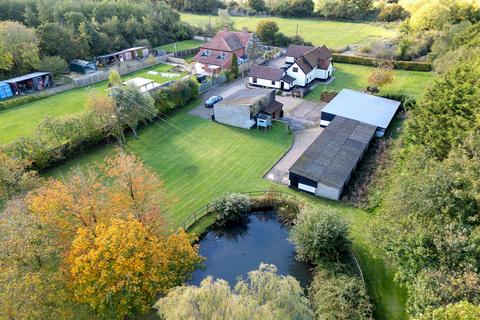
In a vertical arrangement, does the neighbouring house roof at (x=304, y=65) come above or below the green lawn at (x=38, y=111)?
above

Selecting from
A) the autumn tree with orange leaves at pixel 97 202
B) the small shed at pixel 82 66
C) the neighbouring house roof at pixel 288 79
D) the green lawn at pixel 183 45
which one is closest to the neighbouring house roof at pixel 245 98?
the neighbouring house roof at pixel 288 79

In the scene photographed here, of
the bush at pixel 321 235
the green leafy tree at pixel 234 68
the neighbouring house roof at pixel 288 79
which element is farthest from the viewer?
the green leafy tree at pixel 234 68

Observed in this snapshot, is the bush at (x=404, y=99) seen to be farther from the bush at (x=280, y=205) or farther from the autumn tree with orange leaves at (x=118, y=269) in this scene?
the autumn tree with orange leaves at (x=118, y=269)

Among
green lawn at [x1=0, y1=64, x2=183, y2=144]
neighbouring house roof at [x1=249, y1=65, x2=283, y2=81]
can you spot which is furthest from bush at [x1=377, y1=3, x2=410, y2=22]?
green lawn at [x1=0, y1=64, x2=183, y2=144]

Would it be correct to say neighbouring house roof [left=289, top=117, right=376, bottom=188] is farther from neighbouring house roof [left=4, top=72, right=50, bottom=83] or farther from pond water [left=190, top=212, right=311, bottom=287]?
neighbouring house roof [left=4, top=72, right=50, bottom=83]

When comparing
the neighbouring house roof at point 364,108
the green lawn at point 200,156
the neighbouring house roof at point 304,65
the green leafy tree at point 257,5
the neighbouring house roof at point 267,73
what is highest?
the green leafy tree at point 257,5

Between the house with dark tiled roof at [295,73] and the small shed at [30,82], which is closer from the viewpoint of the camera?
the small shed at [30,82]
